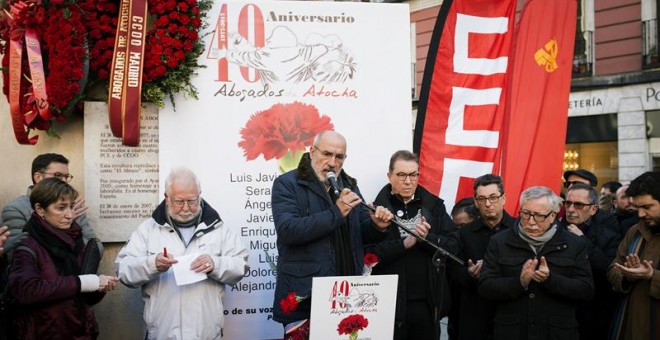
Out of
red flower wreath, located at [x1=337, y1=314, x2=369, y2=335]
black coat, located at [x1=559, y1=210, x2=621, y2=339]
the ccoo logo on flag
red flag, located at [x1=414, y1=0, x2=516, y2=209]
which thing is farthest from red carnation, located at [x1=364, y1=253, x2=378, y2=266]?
the ccoo logo on flag

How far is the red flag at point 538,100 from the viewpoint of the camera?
6.41 meters

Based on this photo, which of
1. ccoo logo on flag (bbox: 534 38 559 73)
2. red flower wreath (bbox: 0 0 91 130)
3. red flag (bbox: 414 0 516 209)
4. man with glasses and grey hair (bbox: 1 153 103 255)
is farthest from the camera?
ccoo logo on flag (bbox: 534 38 559 73)

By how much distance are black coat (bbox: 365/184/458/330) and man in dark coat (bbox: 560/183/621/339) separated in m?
0.91

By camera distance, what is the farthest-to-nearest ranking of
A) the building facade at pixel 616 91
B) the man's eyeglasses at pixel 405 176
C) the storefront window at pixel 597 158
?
1. the storefront window at pixel 597 158
2. the building facade at pixel 616 91
3. the man's eyeglasses at pixel 405 176

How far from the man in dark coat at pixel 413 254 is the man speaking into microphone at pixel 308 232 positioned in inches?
11.8

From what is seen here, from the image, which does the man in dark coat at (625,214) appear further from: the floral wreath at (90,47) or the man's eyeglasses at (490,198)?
the floral wreath at (90,47)

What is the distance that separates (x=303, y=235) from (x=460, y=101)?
254cm

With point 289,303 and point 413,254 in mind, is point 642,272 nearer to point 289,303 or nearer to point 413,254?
point 413,254

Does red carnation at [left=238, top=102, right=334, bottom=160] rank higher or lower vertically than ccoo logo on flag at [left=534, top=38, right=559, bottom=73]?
lower

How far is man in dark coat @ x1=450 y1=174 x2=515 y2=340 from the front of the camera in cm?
523

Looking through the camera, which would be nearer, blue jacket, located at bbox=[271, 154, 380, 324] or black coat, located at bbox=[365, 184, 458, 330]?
blue jacket, located at bbox=[271, 154, 380, 324]

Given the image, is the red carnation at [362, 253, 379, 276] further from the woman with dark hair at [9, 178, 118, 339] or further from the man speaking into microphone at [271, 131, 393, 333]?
the woman with dark hair at [9, 178, 118, 339]

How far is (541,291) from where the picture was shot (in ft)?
15.3

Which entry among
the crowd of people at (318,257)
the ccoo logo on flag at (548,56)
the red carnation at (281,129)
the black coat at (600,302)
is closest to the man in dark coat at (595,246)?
the black coat at (600,302)
